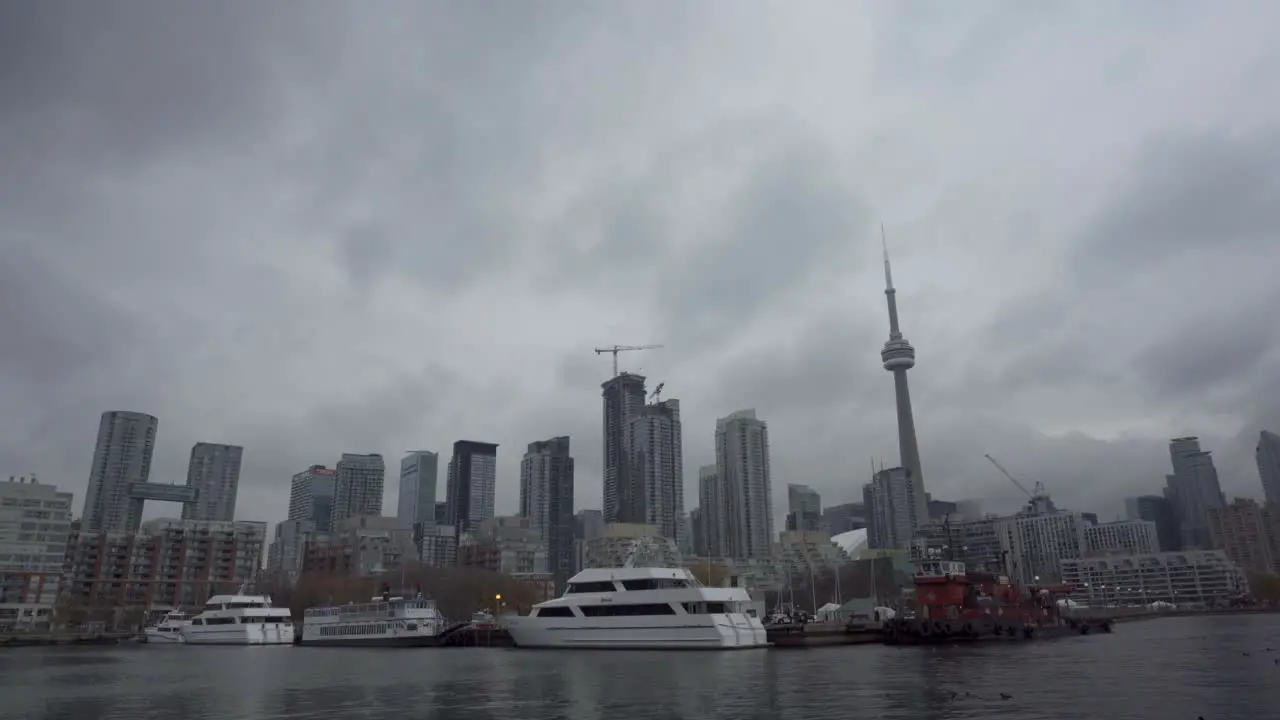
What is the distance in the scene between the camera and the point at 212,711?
1407 inches

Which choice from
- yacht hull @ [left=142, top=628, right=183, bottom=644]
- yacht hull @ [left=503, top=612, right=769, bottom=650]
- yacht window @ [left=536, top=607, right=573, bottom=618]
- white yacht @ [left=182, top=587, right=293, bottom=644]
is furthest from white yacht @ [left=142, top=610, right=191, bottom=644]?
yacht hull @ [left=503, top=612, right=769, bottom=650]

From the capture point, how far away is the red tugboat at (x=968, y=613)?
84875 millimetres

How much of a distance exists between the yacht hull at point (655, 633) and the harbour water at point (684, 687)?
11.6 feet

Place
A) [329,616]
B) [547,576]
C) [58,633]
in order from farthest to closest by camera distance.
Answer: [547,576]
[58,633]
[329,616]

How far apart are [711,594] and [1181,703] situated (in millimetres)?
43810

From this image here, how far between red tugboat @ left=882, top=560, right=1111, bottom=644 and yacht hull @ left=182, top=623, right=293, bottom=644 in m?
75.5

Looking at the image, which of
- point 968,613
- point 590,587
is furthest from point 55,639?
point 968,613

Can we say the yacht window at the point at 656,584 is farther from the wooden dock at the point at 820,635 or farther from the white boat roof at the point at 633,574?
the wooden dock at the point at 820,635

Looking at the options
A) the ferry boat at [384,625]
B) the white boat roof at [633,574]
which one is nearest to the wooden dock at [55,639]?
the ferry boat at [384,625]

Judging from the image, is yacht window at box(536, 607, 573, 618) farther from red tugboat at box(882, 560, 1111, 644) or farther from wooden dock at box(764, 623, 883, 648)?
red tugboat at box(882, 560, 1111, 644)

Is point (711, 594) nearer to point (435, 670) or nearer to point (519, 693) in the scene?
point (435, 670)

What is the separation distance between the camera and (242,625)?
10975cm

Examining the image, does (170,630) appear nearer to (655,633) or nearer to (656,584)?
(655,633)

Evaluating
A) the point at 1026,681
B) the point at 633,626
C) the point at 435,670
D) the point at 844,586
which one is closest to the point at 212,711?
the point at 435,670
